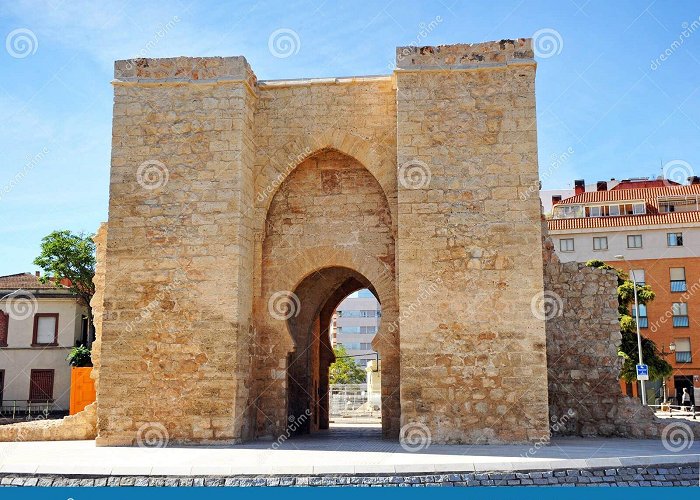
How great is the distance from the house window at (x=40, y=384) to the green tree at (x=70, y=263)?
6.72ft

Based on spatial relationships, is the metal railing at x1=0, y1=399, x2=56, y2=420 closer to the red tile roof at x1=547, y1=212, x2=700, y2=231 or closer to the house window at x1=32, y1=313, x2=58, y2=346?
the house window at x1=32, y1=313, x2=58, y2=346

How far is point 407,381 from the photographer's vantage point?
10172 mm

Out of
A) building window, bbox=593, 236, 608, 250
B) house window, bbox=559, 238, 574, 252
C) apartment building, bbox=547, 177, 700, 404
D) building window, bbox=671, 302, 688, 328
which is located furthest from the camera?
house window, bbox=559, 238, 574, 252

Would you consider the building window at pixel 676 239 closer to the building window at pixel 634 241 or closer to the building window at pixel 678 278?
the building window at pixel 678 278

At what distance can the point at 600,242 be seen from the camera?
36625 millimetres

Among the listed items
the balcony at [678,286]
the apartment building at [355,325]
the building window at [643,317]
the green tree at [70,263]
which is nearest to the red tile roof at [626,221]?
the balcony at [678,286]

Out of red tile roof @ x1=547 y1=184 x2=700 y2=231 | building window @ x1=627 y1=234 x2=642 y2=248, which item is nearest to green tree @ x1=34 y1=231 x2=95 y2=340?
red tile roof @ x1=547 y1=184 x2=700 y2=231

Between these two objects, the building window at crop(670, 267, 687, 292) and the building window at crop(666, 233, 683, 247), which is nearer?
the building window at crop(670, 267, 687, 292)

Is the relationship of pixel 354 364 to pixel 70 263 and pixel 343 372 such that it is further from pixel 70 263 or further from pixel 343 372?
pixel 70 263

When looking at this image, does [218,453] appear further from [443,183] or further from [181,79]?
[181,79]

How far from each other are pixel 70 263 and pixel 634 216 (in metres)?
25.9

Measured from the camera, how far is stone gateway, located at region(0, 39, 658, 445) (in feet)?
33.6

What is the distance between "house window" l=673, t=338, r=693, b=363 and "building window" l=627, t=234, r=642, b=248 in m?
4.80

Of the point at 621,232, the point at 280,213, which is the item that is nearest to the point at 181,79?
the point at 280,213
